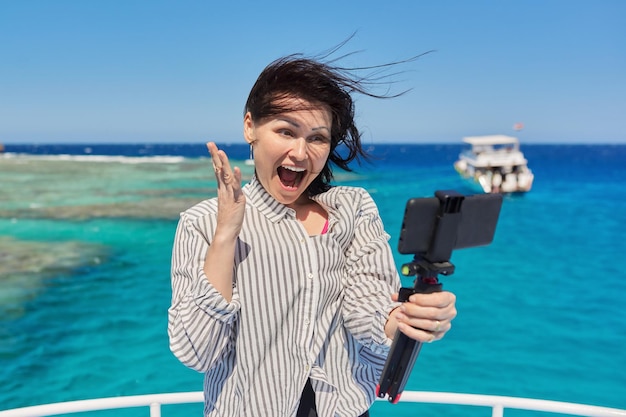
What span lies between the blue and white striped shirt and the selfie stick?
199 mm

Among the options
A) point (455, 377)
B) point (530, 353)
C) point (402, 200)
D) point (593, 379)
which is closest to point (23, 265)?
point (455, 377)

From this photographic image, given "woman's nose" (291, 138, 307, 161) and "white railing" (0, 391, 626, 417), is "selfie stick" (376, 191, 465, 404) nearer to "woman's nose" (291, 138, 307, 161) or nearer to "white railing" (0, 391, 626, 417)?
"woman's nose" (291, 138, 307, 161)

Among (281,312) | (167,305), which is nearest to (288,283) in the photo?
(281,312)

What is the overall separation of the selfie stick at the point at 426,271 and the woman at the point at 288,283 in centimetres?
19

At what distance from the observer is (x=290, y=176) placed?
133cm

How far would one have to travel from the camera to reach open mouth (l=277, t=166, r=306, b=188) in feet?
4.33

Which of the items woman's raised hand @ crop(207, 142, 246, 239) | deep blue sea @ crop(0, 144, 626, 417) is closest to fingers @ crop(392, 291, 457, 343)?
woman's raised hand @ crop(207, 142, 246, 239)

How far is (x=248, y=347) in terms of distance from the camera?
1.25 meters

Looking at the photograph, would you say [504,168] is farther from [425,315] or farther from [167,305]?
[425,315]

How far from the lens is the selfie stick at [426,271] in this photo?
3.16 feet

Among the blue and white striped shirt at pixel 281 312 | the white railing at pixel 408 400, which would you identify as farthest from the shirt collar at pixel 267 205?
the white railing at pixel 408 400

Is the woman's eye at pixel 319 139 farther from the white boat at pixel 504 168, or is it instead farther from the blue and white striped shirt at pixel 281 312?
the white boat at pixel 504 168

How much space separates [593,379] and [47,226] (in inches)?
653

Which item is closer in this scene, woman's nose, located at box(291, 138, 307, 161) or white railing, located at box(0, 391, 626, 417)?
woman's nose, located at box(291, 138, 307, 161)
